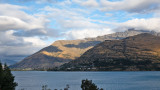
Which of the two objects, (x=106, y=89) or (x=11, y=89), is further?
(x=106, y=89)

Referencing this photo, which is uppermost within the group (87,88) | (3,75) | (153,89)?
(3,75)

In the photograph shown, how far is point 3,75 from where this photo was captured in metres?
73.0

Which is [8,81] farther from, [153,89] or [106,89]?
[153,89]

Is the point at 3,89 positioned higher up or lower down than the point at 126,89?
higher up

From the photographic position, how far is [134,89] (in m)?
160

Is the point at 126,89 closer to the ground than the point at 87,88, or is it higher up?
closer to the ground

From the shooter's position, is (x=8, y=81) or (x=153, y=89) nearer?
(x=8, y=81)

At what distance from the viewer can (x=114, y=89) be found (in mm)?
158875

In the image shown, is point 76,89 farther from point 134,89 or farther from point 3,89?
point 3,89

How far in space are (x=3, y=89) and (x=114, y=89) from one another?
10021 cm

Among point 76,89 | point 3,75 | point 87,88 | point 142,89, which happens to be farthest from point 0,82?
point 142,89

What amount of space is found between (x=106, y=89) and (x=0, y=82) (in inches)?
3845

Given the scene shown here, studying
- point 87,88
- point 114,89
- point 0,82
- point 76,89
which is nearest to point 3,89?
point 0,82

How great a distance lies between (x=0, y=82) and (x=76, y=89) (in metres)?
88.5
